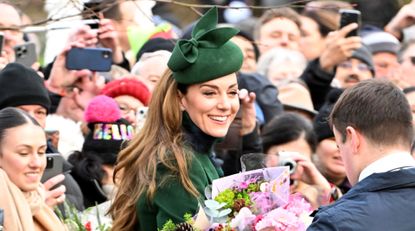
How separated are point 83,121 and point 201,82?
11.0ft

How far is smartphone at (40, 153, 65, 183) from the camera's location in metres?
8.47

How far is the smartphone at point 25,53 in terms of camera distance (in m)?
9.87

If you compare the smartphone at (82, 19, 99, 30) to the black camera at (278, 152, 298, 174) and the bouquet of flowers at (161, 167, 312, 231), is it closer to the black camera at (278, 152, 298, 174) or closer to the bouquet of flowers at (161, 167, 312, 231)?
the black camera at (278, 152, 298, 174)

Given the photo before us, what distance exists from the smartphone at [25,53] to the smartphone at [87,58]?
1.18 feet

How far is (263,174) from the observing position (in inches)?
256

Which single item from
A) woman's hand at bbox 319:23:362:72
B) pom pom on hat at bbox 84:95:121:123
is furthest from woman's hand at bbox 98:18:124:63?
woman's hand at bbox 319:23:362:72

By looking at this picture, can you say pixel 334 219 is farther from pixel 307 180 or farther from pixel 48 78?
pixel 48 78

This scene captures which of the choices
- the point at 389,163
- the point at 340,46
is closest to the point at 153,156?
the point at 389,163

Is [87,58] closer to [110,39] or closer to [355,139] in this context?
[110,39]

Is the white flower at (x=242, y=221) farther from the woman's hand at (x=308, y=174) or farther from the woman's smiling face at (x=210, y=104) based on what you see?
the woman's hand at (x=308, y=174)

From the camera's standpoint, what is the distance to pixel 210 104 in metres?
6.94

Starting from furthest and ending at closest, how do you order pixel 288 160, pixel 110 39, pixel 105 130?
1. pixel 110 39
2. pixel 105 130
3. pixel 288 160

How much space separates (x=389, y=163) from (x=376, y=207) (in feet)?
0.67

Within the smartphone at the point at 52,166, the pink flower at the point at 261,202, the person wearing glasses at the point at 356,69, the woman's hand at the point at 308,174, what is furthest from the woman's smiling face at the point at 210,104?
the person wearing glasses at the point at 356,69
